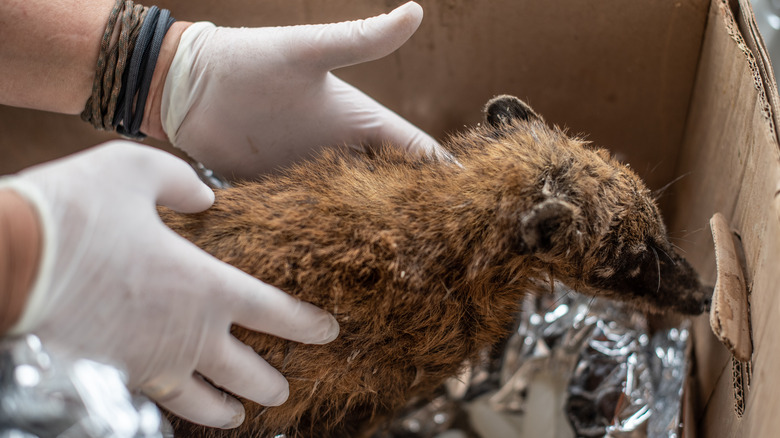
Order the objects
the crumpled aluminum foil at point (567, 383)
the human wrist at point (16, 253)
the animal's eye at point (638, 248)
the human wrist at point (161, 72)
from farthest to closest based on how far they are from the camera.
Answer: the crumpled aluminum foil at point (567, 383)
the human wrist at point (161, 72)
the animal's eye at point (638, 248)
the human wrist at point (16, 253)

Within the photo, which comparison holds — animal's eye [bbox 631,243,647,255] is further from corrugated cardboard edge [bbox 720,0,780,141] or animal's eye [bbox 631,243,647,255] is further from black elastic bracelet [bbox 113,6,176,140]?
black elastic bracelet [bbox 113,6,176,140]

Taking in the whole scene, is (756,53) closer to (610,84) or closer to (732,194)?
(732,194)

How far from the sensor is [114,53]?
2.41m

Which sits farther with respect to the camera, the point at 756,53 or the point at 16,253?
the point at 756,53

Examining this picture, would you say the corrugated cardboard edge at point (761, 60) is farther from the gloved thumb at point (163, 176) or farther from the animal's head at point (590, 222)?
the gloved thumb at point (163, 176)

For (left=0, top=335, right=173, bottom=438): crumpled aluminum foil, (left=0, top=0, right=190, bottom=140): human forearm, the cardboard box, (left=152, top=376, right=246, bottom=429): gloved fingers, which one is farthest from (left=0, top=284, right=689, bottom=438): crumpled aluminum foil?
(left=0, top=0, right=190, bottom=140): human forearm

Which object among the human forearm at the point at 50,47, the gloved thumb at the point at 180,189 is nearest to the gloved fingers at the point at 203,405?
the gloved thumb at the point at 180,189

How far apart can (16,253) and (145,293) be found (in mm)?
345

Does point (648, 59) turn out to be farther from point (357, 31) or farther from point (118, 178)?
point (118, 178)

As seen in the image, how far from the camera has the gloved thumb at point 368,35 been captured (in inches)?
92.2

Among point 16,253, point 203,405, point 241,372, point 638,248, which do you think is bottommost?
point 203,405

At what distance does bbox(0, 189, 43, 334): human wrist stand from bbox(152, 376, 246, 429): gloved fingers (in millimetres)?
554

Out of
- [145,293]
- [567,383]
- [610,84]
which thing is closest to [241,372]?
[145,293]

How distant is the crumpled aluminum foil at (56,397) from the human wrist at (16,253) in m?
0.10
